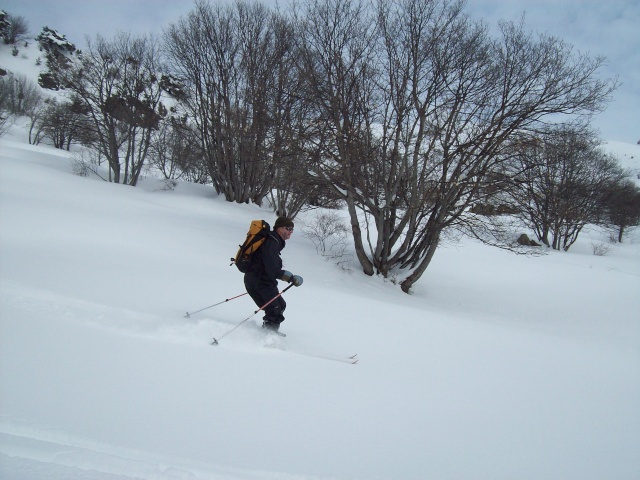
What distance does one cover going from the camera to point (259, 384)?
314cm

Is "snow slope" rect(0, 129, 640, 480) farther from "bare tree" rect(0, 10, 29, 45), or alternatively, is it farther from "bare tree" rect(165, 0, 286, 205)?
"bare tree" rect(0, 10, 29, 45)

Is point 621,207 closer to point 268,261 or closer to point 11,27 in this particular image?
point 268,261

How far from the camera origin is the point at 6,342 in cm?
296

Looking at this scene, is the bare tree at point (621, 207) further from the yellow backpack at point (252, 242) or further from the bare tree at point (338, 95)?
the yellow backpack at point (252, 242)

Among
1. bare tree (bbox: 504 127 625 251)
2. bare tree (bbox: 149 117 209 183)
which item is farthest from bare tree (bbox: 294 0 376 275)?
bare tree (bbox: 149 117 209 183)

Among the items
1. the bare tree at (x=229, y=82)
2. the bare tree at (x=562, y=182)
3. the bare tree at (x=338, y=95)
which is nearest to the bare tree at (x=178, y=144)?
the bare tree at (x=229, y=82)

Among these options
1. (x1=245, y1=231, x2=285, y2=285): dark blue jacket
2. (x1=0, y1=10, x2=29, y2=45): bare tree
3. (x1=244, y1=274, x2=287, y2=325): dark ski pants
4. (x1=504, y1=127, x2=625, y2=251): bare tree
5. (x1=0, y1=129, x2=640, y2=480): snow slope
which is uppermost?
(x1=0, y1=10, x2=29, y2=45): bare tree

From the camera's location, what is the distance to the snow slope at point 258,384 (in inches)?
88.9

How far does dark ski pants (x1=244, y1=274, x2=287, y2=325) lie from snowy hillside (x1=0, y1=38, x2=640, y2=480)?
1.00 feet

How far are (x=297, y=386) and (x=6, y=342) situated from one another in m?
2.60

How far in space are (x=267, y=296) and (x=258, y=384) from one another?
57.7 inches

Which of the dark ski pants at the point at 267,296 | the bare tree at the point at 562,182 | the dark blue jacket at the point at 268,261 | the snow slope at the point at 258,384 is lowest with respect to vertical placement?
the snow slope at the point at 258,384

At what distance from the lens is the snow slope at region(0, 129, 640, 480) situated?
226cm

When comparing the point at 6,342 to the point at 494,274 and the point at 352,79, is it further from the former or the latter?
the point at 494,274
